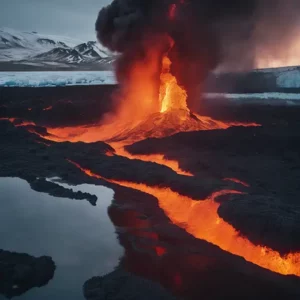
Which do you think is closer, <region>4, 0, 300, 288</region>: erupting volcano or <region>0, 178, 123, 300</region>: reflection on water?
<region>0, 178, 123, 300</region>: reflection on water

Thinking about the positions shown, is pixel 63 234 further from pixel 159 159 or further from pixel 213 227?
pixel 159 159

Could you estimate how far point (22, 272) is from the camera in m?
7.57

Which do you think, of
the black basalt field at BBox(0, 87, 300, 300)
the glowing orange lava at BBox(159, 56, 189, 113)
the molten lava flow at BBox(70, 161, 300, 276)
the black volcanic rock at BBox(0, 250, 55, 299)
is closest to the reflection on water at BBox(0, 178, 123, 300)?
the black volcanic rock at BBox(0, 250, 55, 299)

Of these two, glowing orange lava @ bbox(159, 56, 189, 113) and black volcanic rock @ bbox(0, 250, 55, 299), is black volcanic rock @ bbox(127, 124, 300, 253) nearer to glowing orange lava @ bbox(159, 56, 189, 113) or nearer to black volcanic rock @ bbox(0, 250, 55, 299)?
black volcanic rock @ bbox(0, 250, 55, 299)

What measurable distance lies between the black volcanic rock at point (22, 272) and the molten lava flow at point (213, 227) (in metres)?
3.64

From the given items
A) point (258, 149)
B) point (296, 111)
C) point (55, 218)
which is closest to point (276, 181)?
point (258, 149)

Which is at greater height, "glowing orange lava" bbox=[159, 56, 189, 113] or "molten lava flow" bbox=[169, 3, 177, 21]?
"molten lava flow" bbox=[169, 3, 177, 21]

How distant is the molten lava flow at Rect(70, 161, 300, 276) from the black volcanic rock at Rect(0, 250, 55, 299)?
11.9 ft

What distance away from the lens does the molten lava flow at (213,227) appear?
27.3 feet

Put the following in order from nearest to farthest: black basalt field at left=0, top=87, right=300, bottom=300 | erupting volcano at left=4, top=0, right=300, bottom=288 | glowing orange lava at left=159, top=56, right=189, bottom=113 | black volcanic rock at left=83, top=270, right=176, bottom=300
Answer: black volcanic rock at left=83, top=270, right=176, bottom=300, black basalt field at left=0, top=87, right=300, bottom=300, erupting volcano at left=4, top=0, right=300, bottom=288, glowing orange lava at left=159, top=56, right=189, bottom=113

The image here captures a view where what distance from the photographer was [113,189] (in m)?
13.2

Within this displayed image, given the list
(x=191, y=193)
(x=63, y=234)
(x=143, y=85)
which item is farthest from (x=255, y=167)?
(x=143, y=85)

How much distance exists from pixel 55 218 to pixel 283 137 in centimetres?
1357

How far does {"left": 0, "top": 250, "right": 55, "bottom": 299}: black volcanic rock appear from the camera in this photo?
7147mm
